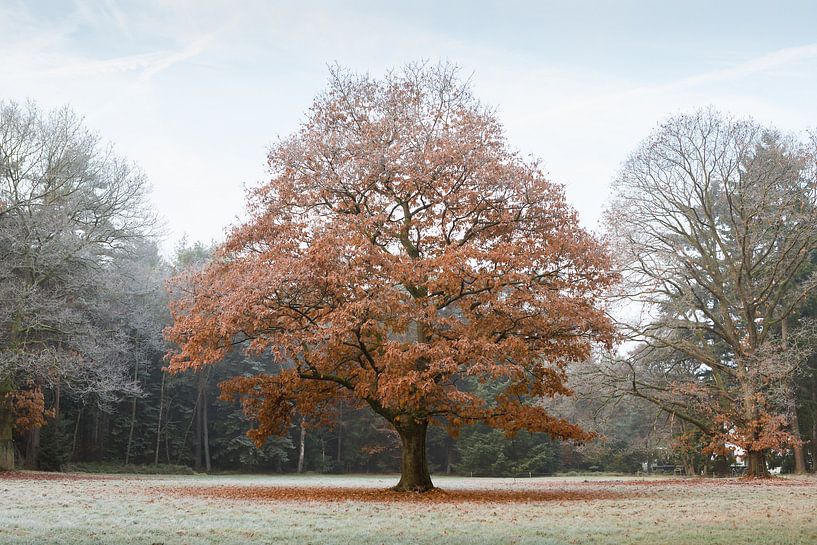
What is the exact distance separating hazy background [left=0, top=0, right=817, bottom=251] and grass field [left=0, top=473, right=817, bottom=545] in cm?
835

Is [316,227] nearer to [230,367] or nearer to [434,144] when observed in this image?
[434,144]

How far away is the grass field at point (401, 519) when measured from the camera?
29.0 feet

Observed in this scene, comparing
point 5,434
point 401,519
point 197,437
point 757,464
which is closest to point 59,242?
point 5,434

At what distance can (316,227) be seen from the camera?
17.8 meters

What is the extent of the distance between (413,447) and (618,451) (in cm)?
3714

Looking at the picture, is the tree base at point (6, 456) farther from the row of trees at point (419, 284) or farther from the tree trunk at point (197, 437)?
the tree trunk at point (197, 437)

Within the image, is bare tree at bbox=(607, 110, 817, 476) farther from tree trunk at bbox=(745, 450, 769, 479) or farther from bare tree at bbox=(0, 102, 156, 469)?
bare tree at bbox=(0, 102, 156, 469)

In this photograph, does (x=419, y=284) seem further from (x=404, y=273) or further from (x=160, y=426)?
(x=160, y=426)

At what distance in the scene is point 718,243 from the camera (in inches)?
1061

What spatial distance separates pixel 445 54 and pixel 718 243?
13882mm

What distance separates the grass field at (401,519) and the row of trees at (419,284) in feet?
10.4

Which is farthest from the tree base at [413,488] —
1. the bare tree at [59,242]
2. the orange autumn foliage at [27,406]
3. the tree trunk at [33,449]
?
the tree trunk at [33,449]

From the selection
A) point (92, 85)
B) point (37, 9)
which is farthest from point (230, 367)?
point (37, 9)

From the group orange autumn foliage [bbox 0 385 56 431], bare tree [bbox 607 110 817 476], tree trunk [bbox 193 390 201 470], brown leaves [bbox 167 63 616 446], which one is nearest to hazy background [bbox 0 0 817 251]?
brown leaves [bbox 167 63 616 446]
